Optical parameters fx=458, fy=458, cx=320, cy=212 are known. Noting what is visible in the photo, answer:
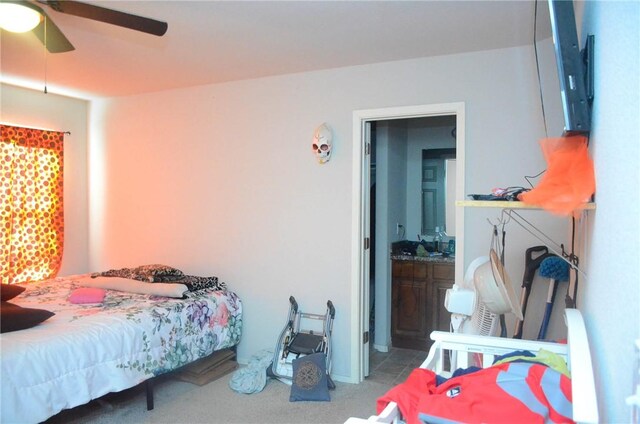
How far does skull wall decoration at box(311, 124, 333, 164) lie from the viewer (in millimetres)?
3484

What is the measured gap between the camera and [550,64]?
2857 millimetres

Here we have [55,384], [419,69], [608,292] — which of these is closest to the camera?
A: [608,292]

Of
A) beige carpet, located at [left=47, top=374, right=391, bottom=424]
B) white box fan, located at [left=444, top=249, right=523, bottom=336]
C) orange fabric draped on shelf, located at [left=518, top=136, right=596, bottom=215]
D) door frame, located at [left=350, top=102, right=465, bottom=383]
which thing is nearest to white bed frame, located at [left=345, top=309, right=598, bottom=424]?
white box fan, located at [left=444, top=249, right=523, bottom=336]

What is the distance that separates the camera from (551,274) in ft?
8.54

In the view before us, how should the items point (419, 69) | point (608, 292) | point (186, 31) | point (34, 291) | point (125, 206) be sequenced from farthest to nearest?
point (125, 206), point (34, 291), point (419, 69), point (186, 31), point (608, 292)

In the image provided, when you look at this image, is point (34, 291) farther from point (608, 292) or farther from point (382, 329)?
point (608, 292)

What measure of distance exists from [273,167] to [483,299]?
2310 millimetres

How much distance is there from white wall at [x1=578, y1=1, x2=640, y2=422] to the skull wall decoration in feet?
7.44

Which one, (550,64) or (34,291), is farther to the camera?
(34,291)

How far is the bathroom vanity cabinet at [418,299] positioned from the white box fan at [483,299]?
2.02 m

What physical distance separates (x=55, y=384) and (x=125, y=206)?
2.37 metres

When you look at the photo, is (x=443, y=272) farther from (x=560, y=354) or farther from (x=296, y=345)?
(x=560, y=354)

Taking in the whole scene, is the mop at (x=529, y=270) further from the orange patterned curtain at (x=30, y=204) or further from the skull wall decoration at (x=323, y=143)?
the orange patterned curtain at (x=30, y=204)

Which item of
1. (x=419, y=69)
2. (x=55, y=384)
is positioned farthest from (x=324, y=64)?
(x=55, y=384)
